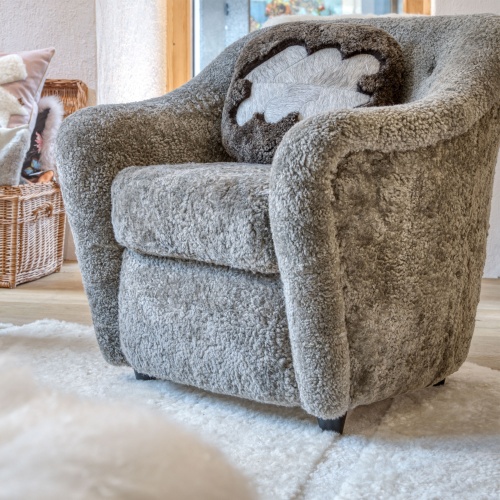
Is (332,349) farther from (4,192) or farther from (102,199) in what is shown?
(4,192)

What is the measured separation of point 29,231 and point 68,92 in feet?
2.16

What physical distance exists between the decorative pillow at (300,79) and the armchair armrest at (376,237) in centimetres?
31

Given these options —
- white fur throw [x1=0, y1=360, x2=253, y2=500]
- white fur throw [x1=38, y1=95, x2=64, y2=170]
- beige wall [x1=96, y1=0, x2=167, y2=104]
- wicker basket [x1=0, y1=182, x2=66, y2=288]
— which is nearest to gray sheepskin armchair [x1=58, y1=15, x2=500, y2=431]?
white fur throw [x1=0, y1=360, x2=253, y2=500]

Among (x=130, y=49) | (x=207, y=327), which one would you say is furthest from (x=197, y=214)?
(x=130, y=49)

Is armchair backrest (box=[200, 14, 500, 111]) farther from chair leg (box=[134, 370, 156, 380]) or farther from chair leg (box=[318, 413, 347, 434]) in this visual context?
chair leg (box=[134, 370, 156, 380])

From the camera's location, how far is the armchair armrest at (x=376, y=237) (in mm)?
1128

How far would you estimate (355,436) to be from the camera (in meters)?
1.28

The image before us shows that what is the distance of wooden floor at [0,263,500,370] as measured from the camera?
192 cm

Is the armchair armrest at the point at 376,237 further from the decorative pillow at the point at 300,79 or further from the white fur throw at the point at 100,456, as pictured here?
the white fur throw at the point at 100,456

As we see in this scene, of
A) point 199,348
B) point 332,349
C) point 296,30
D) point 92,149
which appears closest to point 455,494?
point 332,349

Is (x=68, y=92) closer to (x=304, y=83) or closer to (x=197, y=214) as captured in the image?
(x=304, y=83)

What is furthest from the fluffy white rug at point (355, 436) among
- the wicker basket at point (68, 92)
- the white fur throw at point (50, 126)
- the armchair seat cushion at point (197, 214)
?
the wicker basket at point (68, 92)

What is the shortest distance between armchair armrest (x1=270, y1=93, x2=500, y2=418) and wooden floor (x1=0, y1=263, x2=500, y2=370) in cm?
50

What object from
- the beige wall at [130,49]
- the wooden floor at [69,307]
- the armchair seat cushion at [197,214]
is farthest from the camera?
the beige wall at [130,49]
